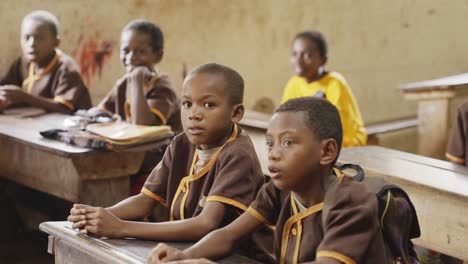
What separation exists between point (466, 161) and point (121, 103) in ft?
6.24

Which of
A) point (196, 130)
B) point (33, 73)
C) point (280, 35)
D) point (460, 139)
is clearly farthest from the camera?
point (280, 35)

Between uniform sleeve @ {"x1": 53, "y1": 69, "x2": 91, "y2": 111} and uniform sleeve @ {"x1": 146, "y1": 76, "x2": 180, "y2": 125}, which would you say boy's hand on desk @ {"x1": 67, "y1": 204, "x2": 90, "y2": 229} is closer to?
uniform sleeve @ {"x1": 146, "y1": 76, "x2": 180, "y2": 125}

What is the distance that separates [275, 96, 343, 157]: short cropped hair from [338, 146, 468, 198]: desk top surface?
1.08 m

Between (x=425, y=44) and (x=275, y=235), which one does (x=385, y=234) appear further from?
(x=425, y=44)

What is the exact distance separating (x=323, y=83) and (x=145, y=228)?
2.87 m

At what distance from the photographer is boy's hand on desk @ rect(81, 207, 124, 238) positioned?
257cm

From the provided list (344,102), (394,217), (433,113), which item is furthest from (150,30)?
(394,217)

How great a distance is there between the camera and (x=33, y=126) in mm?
4402

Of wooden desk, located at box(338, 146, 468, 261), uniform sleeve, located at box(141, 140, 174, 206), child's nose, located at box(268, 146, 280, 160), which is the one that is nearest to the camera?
child's nose, located at box(268, 146, 280, 160)

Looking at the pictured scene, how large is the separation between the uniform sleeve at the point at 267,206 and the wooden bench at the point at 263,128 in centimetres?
166

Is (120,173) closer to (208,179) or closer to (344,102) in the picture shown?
(208,179)

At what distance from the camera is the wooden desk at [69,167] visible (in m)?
3.84

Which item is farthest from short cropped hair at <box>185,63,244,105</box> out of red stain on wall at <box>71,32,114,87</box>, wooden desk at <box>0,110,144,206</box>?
red stain on wall at <box>71,32,114,87</box>

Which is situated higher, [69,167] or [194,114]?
[194,114]
